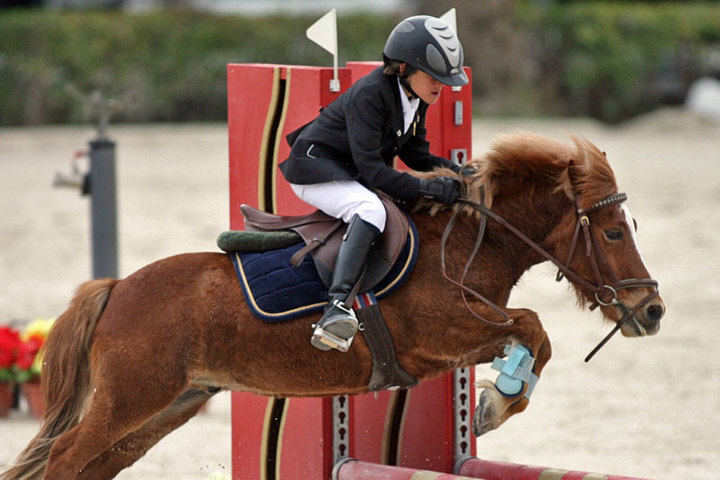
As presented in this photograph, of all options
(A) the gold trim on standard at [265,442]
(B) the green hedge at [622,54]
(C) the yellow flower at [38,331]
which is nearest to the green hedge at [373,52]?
(B) the green hedge at [622,54]

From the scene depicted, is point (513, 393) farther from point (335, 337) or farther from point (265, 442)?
point (265, 442)

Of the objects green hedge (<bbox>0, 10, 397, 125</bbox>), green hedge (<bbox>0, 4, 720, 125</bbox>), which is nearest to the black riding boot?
green hedge (<bbox>0, 10, 397, 125</bbox>)

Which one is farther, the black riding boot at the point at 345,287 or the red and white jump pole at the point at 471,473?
the red and white jump pole at the point at 471,473

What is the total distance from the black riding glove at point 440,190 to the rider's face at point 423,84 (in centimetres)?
31

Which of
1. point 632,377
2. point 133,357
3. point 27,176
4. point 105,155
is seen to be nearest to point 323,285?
point 133,357

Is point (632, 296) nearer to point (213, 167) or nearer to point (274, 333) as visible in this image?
point (274, 333)

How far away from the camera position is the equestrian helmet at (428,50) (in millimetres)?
3812

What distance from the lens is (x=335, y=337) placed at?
3646 millimetres

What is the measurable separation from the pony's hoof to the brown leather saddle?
550 millimetres

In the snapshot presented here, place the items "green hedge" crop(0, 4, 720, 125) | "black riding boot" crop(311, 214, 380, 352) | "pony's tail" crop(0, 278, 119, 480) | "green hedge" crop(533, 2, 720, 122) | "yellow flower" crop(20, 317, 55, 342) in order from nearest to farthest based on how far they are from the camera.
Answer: "black riding boot" crop(311, 214, 380, 352)
"pony's tail" crop(0, 278, 119, 480)
"yellow flower" crop(20, 317, 55, 342)
"green hedge" crop(0, 4, 720, 125)
"green hedge" crop(533, 2, 720, 122)

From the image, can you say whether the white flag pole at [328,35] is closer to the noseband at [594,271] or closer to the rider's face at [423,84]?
the rider's face at [423,84]

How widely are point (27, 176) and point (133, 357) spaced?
1272 cm

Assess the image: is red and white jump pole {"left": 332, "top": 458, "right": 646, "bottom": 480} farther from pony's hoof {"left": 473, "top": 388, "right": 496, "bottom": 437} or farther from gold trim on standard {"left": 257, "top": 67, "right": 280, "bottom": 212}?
gold trim on standard {"left": 257, "top": 67, "right": 280, "bottom": 212}

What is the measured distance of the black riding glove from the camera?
388 cm
